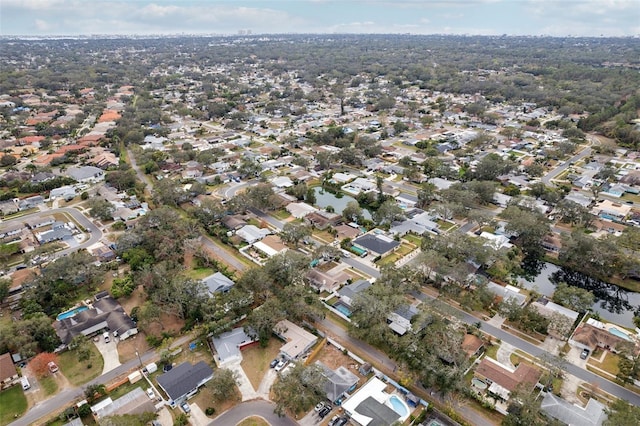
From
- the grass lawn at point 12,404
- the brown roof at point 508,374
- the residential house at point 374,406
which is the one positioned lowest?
the grass lawn at point 12,404

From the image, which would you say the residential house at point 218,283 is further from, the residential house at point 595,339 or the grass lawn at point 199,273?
the residential house at point 595,339

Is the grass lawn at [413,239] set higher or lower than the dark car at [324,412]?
higher

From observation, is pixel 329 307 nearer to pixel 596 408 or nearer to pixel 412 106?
pixel 596 408

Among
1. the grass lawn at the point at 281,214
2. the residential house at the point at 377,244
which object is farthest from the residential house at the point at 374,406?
the grass lawn at the point at 281,214

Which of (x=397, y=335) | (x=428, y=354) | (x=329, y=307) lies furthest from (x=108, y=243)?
(x=428, y=354)

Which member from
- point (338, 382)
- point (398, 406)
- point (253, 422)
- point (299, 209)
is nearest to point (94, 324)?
point (253, 422)
